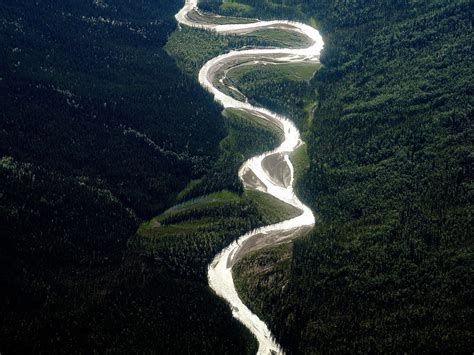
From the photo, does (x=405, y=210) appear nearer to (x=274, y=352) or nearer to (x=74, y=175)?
(x=274, y=352)

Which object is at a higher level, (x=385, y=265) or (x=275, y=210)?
(x=385, y=265)

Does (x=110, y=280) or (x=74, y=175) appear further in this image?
(x=74, y=175)

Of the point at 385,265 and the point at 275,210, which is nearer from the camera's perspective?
the point at 385,265

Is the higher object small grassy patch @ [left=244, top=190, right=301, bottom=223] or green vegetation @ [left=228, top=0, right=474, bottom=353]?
green vegetation @ [left=228, top=0, right=474, bottom=353]

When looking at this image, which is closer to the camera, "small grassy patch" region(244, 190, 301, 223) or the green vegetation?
the green vegetation

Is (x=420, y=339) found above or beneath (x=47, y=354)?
above

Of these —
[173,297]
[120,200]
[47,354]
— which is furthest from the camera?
[120,200]

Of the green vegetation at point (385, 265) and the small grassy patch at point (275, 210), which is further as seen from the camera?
the small grassy patch at point (275, 210)

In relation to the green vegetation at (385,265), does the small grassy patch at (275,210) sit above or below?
below

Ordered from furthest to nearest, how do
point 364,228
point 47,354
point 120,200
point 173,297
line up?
point 120,200 → point 364,228 → point 173,297 → point 47,354

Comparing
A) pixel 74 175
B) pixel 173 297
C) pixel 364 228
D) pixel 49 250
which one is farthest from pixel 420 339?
pixel 74 175
